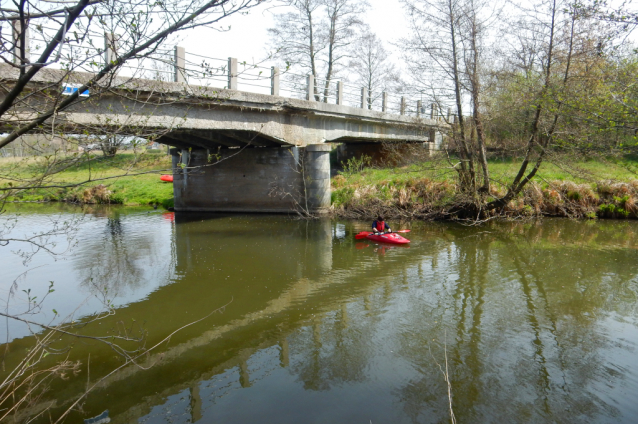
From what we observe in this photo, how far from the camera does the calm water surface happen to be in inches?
200

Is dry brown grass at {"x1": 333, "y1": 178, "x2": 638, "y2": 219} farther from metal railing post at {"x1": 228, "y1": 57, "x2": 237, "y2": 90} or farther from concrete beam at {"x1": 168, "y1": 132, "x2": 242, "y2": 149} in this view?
metal railing post at {"x1": 228, "y1": 57, "x2": 237, "y2": 90}

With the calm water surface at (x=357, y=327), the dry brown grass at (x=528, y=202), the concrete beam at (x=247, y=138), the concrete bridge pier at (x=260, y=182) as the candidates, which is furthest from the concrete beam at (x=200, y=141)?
the dry brown grass at (x=528, y=202)

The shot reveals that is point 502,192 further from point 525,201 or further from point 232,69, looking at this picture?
point 232,69

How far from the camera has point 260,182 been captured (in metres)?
20.2

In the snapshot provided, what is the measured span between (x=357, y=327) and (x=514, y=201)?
12.2m

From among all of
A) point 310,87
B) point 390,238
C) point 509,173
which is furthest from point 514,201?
point 310,87

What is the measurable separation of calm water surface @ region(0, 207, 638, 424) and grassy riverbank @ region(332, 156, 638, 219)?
3.82m

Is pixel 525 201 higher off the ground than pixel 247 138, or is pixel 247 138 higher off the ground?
pixel 247 138

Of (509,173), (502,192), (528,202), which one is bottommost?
(528,202)

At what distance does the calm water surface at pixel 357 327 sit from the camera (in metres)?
5.09

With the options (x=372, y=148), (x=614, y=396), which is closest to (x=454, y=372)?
(x=614, y=396)

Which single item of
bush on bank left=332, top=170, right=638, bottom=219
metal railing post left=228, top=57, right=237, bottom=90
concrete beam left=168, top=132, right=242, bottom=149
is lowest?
bush on bank left=332, top=170, right=638, bottom=219

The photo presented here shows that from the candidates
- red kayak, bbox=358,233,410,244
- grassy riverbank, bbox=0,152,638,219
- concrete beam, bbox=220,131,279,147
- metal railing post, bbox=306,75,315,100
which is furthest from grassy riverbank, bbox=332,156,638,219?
metal railing post, bbox=306,75,315,100

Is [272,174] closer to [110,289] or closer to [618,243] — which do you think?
[110,289]
